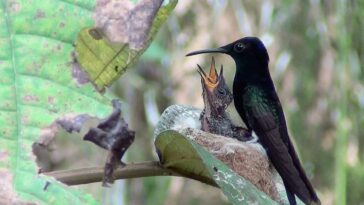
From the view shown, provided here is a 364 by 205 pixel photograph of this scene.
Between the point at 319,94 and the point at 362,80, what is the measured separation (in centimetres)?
92

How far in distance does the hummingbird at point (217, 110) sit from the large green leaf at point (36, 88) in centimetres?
86

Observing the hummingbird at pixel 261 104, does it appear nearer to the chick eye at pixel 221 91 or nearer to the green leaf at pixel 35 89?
the chick eye at pixel 221 91

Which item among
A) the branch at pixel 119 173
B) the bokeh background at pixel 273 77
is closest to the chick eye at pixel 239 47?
the branch at pixel 119 173

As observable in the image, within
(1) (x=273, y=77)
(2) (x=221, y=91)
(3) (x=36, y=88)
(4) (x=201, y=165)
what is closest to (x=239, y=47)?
(2) (x=221, y=91)

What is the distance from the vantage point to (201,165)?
144 cm

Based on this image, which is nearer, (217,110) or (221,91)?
(217,110)

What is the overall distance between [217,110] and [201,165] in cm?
76

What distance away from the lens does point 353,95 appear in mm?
4113

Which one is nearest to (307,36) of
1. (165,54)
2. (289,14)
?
(289,14)

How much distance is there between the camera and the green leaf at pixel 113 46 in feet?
3.64

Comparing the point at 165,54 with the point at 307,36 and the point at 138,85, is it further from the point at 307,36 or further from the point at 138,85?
the point at 307,36

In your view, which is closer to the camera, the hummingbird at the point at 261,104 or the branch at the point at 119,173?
the branch at the point at 119,173

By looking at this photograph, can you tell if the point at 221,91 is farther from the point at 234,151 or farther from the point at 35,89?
the point at 35,89

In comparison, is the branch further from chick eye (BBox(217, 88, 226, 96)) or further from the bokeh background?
the bokeh background
